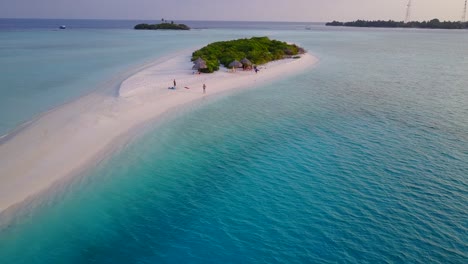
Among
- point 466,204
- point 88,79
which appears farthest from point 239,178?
point 88,79

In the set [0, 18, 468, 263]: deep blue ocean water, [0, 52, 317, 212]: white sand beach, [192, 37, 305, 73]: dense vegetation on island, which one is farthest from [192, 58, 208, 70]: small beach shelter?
[0, 18, 468, 263]: deep blue ocean water

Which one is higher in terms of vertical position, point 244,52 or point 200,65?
point 244,52

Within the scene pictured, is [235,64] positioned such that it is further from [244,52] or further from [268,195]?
[268,195]

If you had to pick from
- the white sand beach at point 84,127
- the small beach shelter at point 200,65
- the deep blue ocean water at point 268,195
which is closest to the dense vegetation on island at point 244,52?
the small beach shelter at point 200,65

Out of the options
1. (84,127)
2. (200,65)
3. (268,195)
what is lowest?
(268,195)

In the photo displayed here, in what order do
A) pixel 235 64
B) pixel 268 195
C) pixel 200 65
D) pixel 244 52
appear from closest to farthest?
pixel 268 195
pixel 200 65
pixel 235 64
pixel 244 52

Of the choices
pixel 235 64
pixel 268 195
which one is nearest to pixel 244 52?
pixel 235 64
